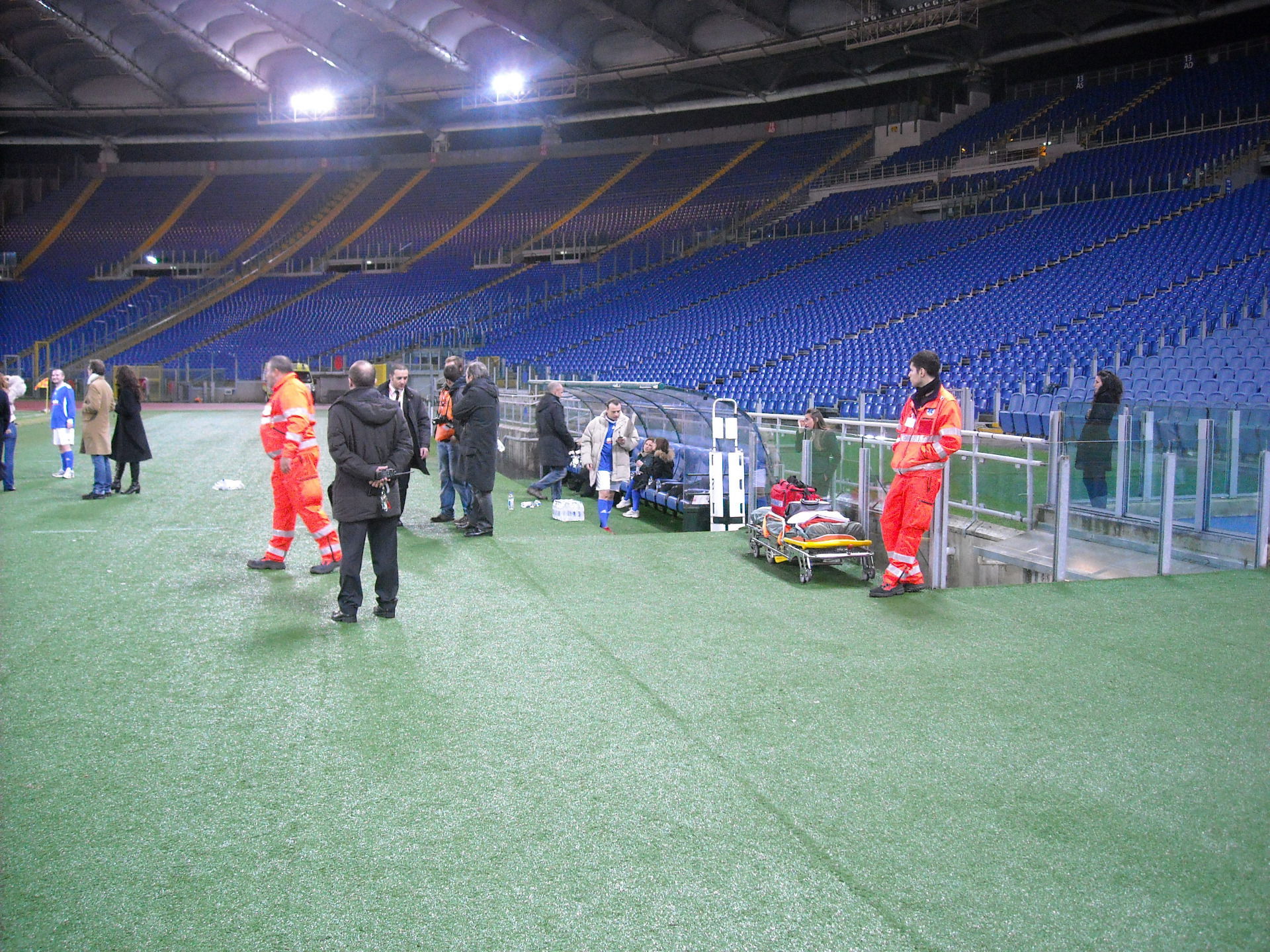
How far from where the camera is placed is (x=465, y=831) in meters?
3.65

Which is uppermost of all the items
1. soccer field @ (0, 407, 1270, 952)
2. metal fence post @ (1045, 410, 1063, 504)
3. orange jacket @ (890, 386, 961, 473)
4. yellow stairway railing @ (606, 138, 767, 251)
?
yellow stairway railing @ (606, 138, 767, 251)

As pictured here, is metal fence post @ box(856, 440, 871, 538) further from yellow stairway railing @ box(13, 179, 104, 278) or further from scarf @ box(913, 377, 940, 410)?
yellow stairway railing @ box(13, 179, 104, 278)

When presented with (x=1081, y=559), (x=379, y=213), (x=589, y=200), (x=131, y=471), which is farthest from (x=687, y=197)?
(x=1081, y=559)

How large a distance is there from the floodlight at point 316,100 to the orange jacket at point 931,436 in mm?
39826

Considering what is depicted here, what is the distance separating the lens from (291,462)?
305 inches

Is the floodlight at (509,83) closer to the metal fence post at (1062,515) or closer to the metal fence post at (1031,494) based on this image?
the metal fence post at (1031,494)

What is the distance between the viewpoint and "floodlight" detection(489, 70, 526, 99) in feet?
124

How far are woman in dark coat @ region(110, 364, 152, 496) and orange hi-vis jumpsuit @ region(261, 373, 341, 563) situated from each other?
4512 millimetres

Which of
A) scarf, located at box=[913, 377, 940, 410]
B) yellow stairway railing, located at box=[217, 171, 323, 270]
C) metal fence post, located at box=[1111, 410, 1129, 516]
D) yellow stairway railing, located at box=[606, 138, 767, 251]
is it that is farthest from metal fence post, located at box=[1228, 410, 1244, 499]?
yellow stairway railing, located at box=[217, 171, 323, 270]

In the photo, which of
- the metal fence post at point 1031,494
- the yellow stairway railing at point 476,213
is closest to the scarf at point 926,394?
the metal fence post at point 1031,494

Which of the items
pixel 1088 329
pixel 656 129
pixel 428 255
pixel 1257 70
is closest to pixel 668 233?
pixel 656 129

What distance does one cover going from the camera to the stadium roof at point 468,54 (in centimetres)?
3042

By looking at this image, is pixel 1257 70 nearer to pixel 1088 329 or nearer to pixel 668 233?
pixel 1088 329

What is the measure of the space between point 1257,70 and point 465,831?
33564 millimetres
